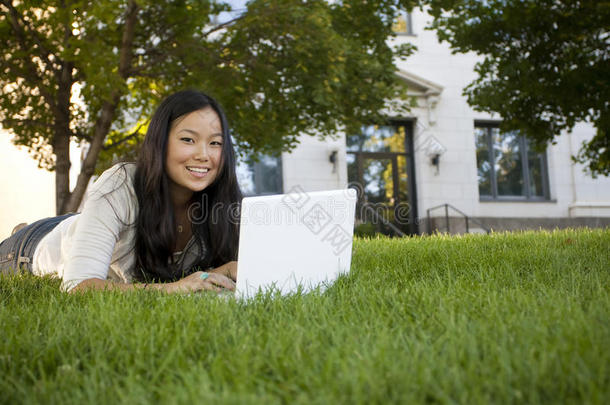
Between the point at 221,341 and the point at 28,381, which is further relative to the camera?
the point at 221,341

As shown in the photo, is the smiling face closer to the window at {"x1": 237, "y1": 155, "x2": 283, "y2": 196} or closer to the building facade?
the window at {"x1": 237, "y1": 155, "x2": 283, "y2": 196}

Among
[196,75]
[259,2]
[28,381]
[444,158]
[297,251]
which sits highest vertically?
[259,2]

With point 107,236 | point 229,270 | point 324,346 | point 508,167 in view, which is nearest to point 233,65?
point 229,270

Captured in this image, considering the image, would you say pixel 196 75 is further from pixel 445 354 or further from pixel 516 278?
pixel 445 354

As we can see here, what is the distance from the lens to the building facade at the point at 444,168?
44.4ft

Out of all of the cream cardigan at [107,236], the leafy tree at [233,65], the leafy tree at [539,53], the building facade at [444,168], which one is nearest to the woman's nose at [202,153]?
the cream cardigan at [107,236]

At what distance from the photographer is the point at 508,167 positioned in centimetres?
1516

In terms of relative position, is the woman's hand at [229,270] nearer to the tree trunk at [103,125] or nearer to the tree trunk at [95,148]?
the tree trunk at [103,125]

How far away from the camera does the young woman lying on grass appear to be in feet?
8.94

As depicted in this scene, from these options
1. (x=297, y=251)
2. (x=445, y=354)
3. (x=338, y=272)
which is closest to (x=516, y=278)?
(x=338, y=272)

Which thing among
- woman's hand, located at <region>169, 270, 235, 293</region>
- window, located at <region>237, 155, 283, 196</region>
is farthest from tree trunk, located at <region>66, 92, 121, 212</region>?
window, located at <region>237, 155, 283, 196</region>

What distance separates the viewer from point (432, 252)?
3.89 metres

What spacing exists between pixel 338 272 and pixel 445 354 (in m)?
1.32

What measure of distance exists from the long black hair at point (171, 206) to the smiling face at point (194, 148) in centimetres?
4
